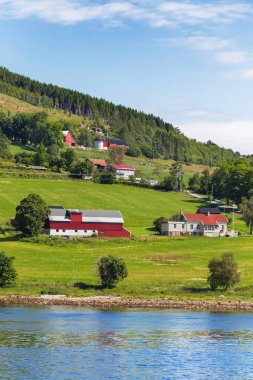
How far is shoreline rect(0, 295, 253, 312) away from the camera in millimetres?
89938

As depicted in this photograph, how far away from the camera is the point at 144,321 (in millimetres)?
79250

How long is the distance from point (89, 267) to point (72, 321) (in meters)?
30.1

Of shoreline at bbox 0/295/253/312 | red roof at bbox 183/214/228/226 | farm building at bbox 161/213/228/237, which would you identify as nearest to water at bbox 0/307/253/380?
shoreline at bbox 0/295/253/312

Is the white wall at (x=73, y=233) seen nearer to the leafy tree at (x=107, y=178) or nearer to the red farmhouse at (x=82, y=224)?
the red farmhouse at (x=82, y=224)

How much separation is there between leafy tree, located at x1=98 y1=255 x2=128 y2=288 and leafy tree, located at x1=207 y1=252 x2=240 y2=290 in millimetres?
10587

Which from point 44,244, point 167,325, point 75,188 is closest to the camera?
point 167,325

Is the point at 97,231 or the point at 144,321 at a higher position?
the point at 97,231

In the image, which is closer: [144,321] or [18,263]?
[144,321]

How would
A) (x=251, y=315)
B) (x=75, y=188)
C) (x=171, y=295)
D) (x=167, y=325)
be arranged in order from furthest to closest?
(x=75, y=188) < (x=171, y=295) < (x=251, y=315) < (x=167, y=325)

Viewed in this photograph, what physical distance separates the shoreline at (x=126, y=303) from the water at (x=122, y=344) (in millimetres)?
3351

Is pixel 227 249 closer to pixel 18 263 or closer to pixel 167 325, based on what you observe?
pixel 18 263

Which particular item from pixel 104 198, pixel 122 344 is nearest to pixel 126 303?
pixel 122 344

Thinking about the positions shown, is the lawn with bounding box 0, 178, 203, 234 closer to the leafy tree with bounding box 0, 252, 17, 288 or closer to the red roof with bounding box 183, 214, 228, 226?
the red roof with bounding box 183, 214, 228, 226

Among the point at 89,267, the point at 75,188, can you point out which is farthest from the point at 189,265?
the point at 75,188
